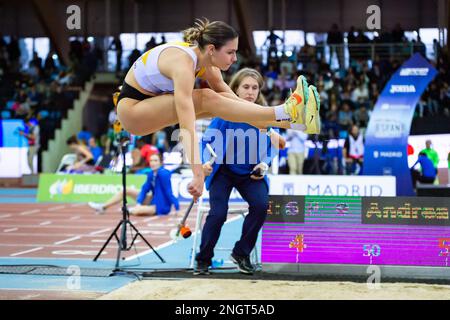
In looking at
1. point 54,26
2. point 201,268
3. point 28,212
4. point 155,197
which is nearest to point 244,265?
point 201,268

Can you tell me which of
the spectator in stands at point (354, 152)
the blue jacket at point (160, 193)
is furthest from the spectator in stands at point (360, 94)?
the blue jacket at point (160, 193)

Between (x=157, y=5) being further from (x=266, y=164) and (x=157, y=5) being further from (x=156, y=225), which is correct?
(x=266, y=164)

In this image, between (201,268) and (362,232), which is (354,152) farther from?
(201,268)

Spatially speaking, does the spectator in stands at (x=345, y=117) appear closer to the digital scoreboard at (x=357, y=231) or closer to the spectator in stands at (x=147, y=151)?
the spectator in stands at (x=147, y=151)

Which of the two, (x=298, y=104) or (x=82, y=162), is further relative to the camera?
(x=82, y=162)

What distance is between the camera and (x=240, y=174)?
22.4ft

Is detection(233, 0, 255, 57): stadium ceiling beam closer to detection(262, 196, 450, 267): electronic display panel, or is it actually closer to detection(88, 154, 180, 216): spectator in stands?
detection(88, 154, 180, 216): spectator in stands

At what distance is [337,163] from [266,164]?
36.3 ft

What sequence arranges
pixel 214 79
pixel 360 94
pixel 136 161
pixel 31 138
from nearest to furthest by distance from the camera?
1. pixel 214 79
2. pixel 136 161
3. pixel 360 94
4. pixel 31 138

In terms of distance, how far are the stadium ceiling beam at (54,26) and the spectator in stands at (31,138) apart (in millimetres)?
4831

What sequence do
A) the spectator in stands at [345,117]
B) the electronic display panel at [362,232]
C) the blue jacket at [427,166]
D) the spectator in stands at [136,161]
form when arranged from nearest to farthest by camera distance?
the electronic display panel at [362,232], the blue jacket at [427,166], the spectator in stands at [136,161], the spectator in stands at [345,117]

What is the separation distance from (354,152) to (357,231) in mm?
11860

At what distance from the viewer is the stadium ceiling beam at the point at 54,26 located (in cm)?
2509
